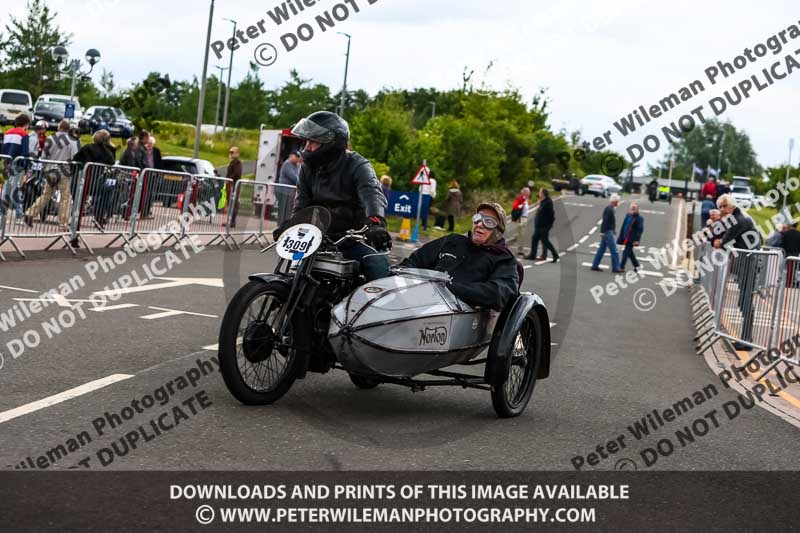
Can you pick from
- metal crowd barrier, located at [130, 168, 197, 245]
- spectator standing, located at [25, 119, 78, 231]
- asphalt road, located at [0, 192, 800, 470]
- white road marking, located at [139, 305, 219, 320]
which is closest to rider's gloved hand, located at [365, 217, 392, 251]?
asphalt road, located at [0, 192, 800, 470]

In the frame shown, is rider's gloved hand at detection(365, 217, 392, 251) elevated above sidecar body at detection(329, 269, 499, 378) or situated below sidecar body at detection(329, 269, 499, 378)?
above

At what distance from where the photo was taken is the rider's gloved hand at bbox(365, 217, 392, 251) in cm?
714

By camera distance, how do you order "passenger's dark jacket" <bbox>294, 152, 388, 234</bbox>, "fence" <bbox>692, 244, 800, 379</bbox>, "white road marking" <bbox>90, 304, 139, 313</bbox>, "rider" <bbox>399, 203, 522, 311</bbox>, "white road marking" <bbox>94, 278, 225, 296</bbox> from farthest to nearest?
"white road marking" <bbox>94, 278, 225, 296</bbox>
"white road marking" <bbox>90, 304, 139, 313</bbox>
"fence" <bbox>692, 244, 800, 379</bbox>
"passenger's dark jacket" <bbox>294, 152, 388, 234</bbox>
"rider" <bbox>399, 203, 522, 311</bbox>

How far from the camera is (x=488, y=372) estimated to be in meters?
7.15

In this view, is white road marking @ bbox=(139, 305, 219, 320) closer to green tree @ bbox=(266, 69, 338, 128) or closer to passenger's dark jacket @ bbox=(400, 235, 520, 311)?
passenger's dark jacket @ bbox=(400, 235, 520, 311)

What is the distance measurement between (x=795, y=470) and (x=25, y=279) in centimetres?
941

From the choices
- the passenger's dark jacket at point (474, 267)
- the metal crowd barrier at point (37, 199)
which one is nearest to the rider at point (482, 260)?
the passenger's dark jacket at point (474, 267)

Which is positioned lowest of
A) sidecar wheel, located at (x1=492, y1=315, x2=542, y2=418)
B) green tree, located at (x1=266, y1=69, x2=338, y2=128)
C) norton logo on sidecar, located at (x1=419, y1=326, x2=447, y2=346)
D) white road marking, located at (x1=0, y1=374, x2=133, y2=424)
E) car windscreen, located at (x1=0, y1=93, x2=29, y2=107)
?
white road marking, located at (x1=0, y1=374, x2=133, y2=424)

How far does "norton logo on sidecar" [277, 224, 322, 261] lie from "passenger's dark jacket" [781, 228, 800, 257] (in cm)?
1420

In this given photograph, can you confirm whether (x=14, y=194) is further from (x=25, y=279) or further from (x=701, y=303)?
(x=701, y=303)

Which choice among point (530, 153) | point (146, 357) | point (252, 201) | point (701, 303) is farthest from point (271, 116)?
point (146, 357)

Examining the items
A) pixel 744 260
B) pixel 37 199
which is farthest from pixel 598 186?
pixel 744 260

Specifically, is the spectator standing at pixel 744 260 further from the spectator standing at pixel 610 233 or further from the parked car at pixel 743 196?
the parked car at pixel 743 196

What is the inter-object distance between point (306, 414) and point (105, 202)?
36.4 ft
